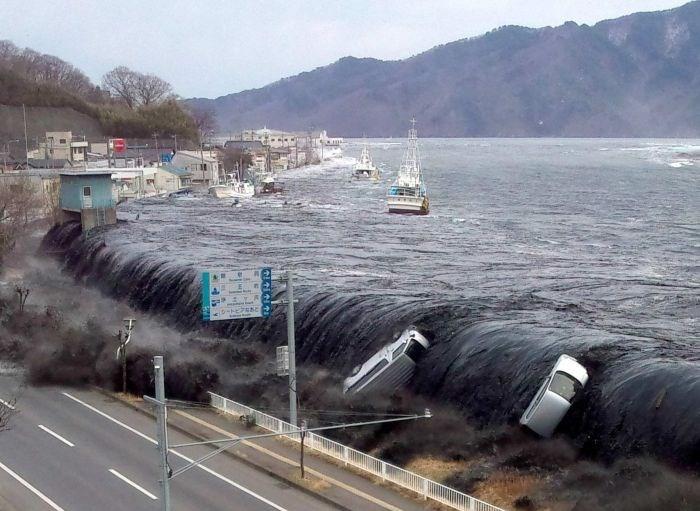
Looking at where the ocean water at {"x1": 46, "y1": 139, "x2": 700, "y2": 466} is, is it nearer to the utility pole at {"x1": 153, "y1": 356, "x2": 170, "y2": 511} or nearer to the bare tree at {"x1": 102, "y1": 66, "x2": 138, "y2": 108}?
the utility pole at {"x1": 153, "y1": 356, "x2": 170, "y2": 511}

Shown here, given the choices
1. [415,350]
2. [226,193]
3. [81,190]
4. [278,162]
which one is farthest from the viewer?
[278,162]

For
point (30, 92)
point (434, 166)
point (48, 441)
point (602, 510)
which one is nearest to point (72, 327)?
point (48, 441)

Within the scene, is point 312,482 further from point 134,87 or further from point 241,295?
point 134,87

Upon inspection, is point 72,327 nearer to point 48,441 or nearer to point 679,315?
point 48,441

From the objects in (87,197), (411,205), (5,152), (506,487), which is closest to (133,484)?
(506,487)

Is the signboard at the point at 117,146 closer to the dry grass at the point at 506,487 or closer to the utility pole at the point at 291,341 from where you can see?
the utility pole at the point at 291,341

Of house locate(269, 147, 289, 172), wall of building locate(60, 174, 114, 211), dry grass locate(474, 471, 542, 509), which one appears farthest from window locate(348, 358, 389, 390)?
house locate(269, 147, 289, 172)

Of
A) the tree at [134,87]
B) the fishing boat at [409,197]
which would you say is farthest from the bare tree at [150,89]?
the fishing boat at [409,197]
